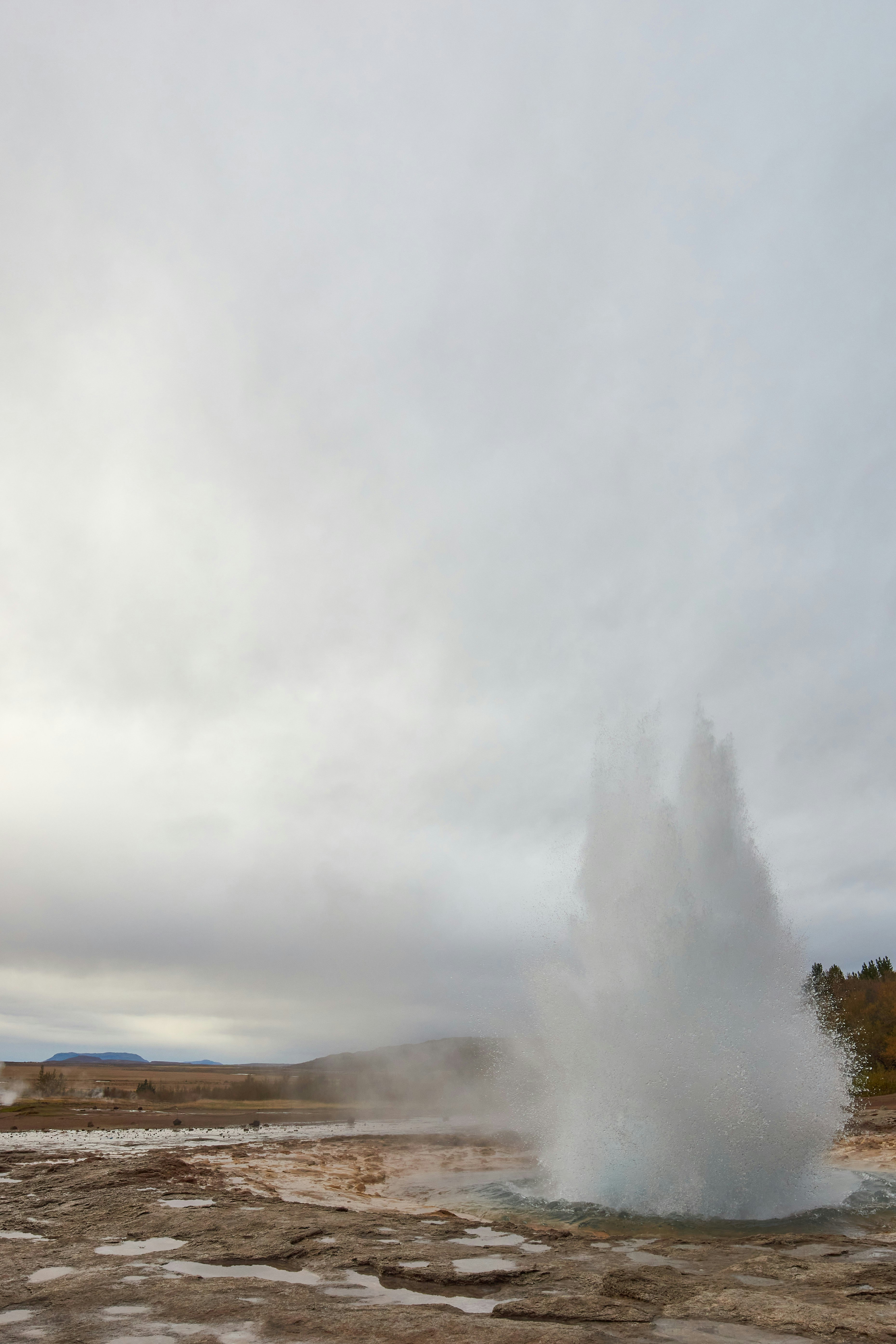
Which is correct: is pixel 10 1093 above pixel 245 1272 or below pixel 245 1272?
below

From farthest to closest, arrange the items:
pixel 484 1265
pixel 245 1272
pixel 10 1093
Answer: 1. pixel 10 1093
2. pixel 484 1265
3. pixel 245 1272

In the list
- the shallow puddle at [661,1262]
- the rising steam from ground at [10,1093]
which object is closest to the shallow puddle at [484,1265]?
the shallow puddle at [661,1262]

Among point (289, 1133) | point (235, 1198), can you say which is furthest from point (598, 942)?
point (289, 1133)

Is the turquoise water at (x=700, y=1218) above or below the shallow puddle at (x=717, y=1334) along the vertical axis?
below

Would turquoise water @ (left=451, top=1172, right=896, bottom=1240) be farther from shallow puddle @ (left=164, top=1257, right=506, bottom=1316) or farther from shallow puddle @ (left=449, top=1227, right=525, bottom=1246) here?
shallow puddle @ (left=164, top=1257, right=506, bottom=1316)

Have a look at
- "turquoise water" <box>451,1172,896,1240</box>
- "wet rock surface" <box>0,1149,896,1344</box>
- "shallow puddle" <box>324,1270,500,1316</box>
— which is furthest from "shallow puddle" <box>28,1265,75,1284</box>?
"turquoise water" <box>451,1172,896,1240</box>

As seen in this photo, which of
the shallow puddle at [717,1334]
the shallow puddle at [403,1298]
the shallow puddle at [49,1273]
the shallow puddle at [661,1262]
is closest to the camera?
the shallow puddle at [717,1334]

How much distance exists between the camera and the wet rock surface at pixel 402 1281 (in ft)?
21.8

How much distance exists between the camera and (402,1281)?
851cm

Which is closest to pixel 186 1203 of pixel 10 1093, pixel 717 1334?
pixel 717 1334

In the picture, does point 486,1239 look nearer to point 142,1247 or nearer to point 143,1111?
point 142,1247

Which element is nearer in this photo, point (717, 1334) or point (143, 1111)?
point (717, 1334)

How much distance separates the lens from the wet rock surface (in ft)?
21.8

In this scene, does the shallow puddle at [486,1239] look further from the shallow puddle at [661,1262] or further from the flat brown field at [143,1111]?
the flat brown field at [143,1111]
